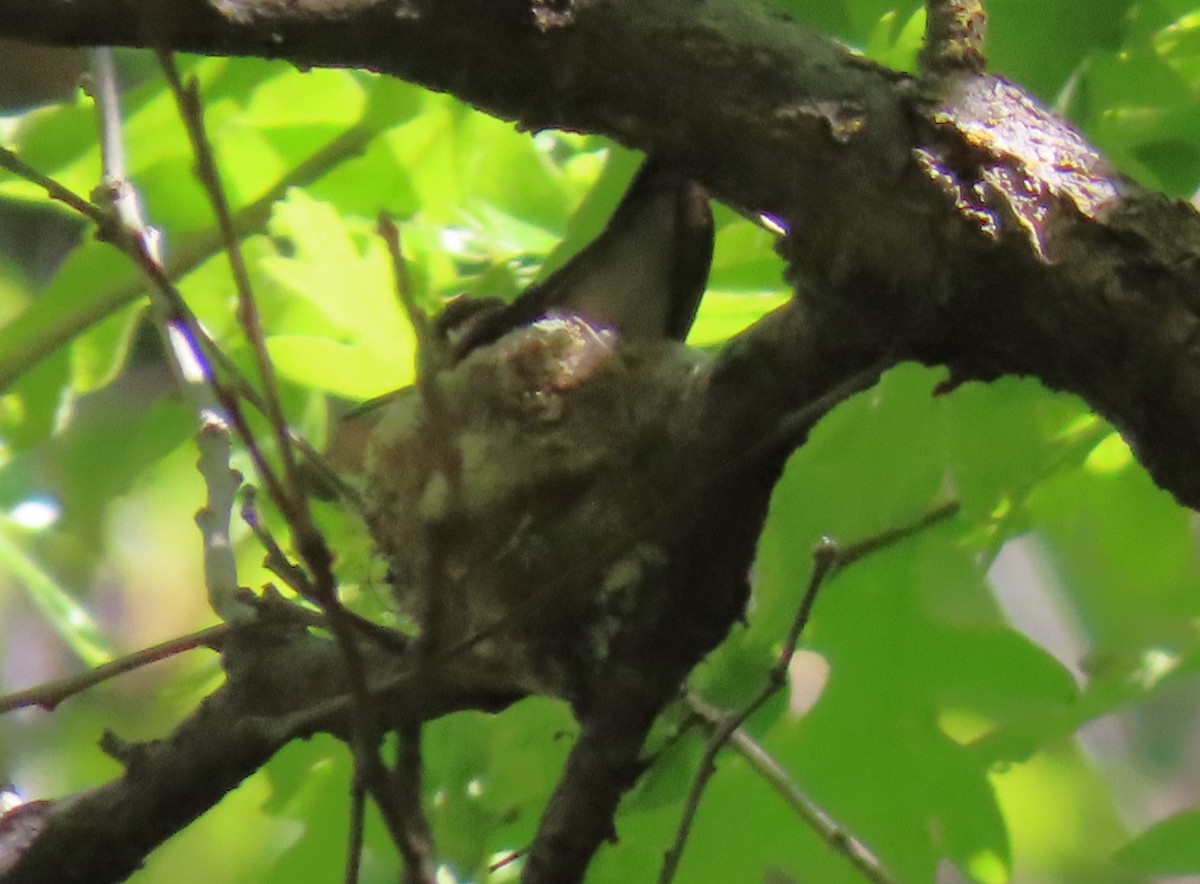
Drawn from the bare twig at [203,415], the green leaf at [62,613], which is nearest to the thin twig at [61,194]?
the bare twig at [203,415]

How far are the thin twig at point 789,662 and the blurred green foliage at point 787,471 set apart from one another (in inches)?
1.0

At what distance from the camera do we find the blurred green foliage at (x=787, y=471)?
4.16ft

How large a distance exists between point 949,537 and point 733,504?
0.56m

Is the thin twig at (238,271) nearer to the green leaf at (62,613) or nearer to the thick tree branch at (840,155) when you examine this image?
the thick tree branch at (840,155)

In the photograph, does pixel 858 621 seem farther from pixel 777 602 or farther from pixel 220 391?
pixel 220 391

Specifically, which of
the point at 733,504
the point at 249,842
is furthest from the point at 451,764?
the point at 249,842

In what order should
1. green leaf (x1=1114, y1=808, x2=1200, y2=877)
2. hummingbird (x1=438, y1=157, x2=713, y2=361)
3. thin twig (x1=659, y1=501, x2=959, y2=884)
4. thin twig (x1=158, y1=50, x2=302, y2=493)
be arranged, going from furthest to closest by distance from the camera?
green leaf (x1=1114, y1=808, x2=1200, y2=877) < hummingbird (x1=438, y1=157, x2=713, y2=361) < thin twig (x1=659, y1=501, x2=959, y2=884) < thin twig (x1=158, y1=50, x2=302, y2=493)

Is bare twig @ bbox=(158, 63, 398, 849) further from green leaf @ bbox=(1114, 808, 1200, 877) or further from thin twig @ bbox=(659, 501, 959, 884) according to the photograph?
green leaf @ bbox=(1114, 808, 1200, 877)

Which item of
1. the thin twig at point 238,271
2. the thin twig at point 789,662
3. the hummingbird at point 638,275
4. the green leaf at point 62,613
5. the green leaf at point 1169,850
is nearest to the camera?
the thin twig at point 238,271

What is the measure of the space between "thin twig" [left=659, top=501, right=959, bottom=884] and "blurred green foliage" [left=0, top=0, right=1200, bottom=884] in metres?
0.03

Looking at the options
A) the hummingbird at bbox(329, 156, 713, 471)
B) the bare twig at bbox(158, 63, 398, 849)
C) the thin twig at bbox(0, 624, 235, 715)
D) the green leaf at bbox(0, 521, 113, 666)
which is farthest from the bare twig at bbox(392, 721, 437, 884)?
the green leaf at bbox(0, 521, 113, 666)

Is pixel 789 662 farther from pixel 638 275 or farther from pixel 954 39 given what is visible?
pixel 954 39

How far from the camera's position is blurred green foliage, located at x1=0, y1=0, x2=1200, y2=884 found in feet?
4.16

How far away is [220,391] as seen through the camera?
26.5 inches
